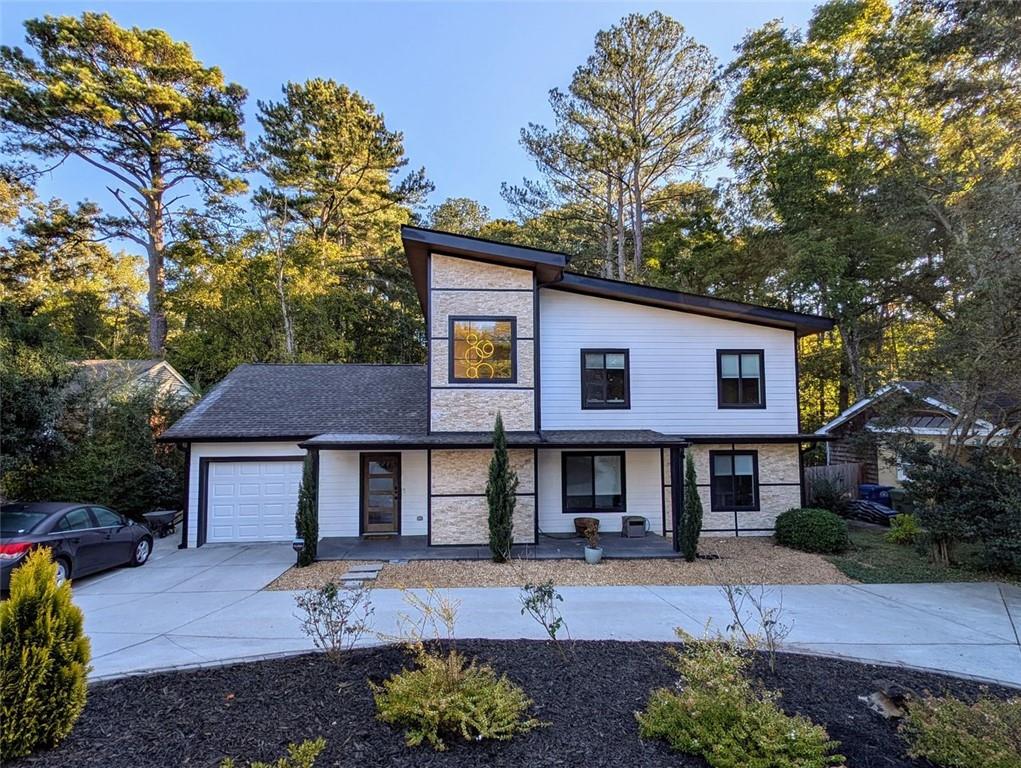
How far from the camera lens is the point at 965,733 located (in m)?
3.33

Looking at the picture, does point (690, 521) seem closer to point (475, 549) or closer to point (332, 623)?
point (475, 549)

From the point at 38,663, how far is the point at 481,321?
8695 mm

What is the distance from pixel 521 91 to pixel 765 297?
1300 cm

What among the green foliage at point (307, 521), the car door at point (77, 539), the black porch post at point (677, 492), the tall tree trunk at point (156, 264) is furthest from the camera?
the tall tree trunk at point (156, 264)

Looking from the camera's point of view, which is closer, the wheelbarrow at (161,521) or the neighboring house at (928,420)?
the neighboring house at (928,420)

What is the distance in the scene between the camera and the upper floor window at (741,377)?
478 inches

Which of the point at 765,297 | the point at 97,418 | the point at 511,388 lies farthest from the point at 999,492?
the point at 97,418

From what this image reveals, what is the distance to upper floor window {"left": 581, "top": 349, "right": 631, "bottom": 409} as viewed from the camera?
1193cm

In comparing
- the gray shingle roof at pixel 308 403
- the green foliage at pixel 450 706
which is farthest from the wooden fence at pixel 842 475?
the green foliage at pixel 450 706

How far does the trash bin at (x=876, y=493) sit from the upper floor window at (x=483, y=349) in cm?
1193

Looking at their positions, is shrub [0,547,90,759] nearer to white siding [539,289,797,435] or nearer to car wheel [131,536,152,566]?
car wheel [131,536,152,566]

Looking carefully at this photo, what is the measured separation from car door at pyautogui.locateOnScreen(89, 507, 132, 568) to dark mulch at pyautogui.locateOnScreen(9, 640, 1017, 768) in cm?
508

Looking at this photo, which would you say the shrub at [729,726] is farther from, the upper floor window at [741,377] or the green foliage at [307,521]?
the upper floor window at [741,377]

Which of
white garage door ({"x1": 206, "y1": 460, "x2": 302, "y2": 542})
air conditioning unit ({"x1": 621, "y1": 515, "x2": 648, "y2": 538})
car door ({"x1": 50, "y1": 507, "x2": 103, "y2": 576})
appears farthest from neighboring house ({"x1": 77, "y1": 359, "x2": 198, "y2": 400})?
air conditioning unit ({"x1": 621, "y1": 515, "x2": 648, "y2": 538})
